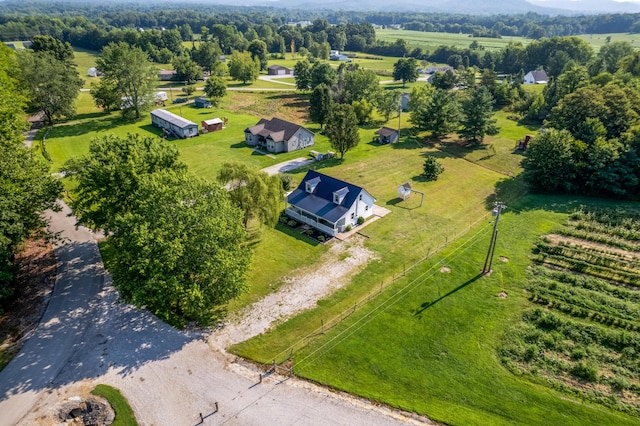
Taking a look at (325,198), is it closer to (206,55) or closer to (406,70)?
(406,70)

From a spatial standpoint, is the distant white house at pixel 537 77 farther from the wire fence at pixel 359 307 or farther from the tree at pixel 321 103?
the wire fence at pixel 359 307

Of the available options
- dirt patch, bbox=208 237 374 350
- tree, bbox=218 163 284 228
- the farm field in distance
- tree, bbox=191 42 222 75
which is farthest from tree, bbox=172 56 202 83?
dirt patch, bbox=208 237 374 350

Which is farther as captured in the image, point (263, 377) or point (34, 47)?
point (34, 47)

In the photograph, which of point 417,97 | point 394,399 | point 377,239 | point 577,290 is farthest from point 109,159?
point 417,97

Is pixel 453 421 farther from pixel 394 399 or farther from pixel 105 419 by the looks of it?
pixel 105 419

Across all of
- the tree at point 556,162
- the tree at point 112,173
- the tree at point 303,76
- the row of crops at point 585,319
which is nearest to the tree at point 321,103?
the tree at point 303,76

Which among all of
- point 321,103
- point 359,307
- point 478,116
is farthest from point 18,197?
point 478,116

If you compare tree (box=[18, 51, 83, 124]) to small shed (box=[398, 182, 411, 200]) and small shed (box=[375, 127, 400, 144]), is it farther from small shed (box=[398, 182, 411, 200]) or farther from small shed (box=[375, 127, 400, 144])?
small shed (box=[398, 182, 411, 200])

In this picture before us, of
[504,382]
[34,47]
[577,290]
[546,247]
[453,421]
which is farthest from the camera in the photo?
[34,47]
